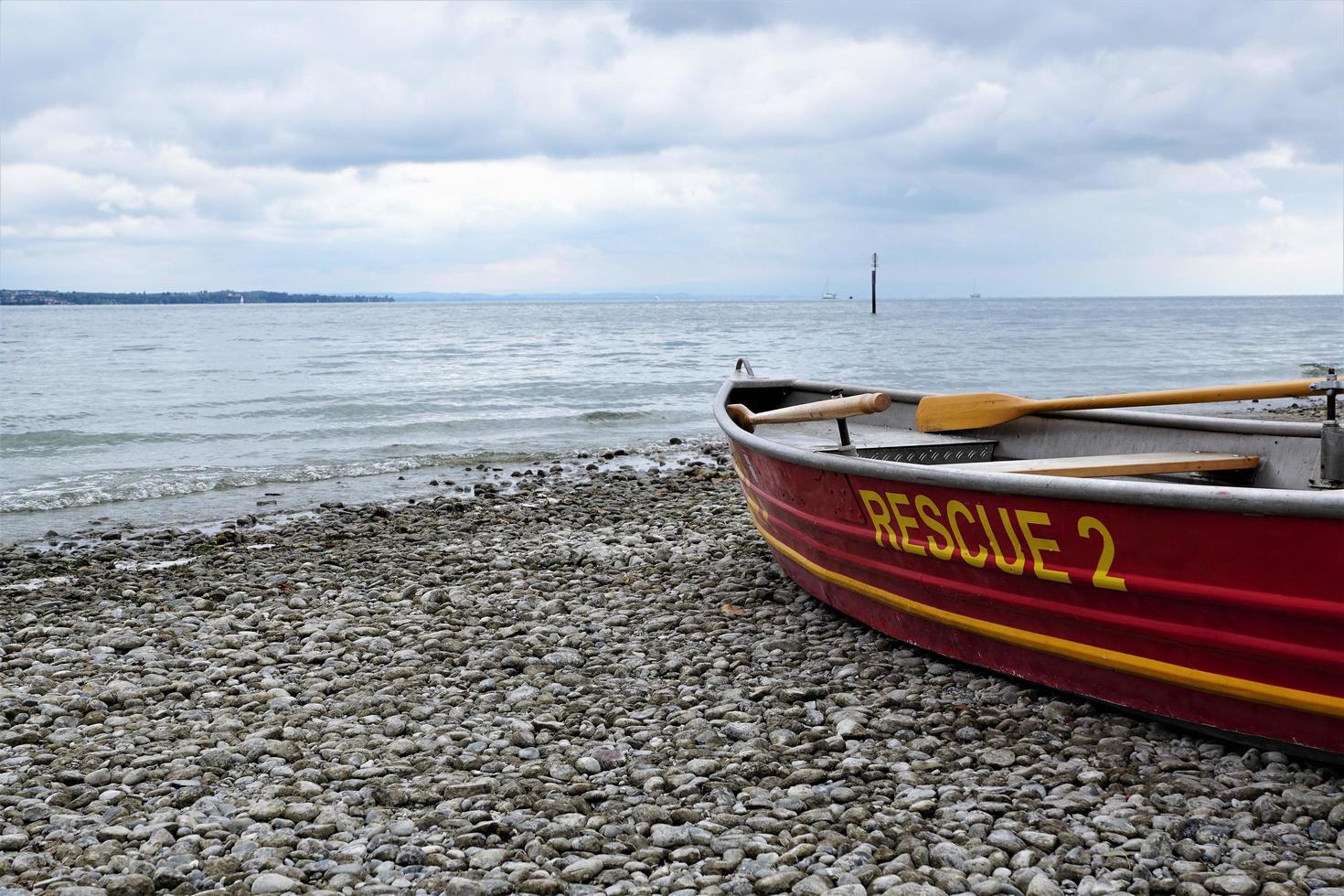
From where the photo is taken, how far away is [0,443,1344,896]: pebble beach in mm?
3729

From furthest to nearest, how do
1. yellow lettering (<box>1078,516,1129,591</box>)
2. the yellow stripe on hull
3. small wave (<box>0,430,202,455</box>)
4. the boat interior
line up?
small wave (<box>0,430,202,455</box>), the boat interior, yellow lettering (<box>1078,516,1129,591</box>), the yellow stripe on hull

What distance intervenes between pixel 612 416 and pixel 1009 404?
15.7 metres

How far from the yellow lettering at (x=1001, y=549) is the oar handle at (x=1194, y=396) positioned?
4.79 ft

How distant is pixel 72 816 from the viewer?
422cm

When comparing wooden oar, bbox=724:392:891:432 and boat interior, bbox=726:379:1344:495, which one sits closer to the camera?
boat interior, bbox=726:379:1344:495

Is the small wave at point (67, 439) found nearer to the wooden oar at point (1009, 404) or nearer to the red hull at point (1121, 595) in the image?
the wooden oar at point (1009, 404)

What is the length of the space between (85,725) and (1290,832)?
5.45 metres

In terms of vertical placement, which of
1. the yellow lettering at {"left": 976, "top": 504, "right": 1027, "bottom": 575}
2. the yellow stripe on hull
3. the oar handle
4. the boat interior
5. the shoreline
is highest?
the oar handle

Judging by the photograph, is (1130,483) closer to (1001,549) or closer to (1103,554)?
(1103,554)

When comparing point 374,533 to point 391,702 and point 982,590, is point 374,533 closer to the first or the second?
point 391,702

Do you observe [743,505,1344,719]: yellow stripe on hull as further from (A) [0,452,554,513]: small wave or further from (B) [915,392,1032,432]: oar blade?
(A) [0,452,554,513]: small wave

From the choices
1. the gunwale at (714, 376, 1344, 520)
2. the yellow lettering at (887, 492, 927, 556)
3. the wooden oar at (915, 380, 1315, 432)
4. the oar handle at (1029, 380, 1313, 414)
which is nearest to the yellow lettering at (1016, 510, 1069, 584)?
the gunwale at (714, 376, 1344, 520)

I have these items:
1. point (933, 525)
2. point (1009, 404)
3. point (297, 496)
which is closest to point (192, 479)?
point (297, 496)

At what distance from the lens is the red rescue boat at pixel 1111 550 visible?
160 inches
